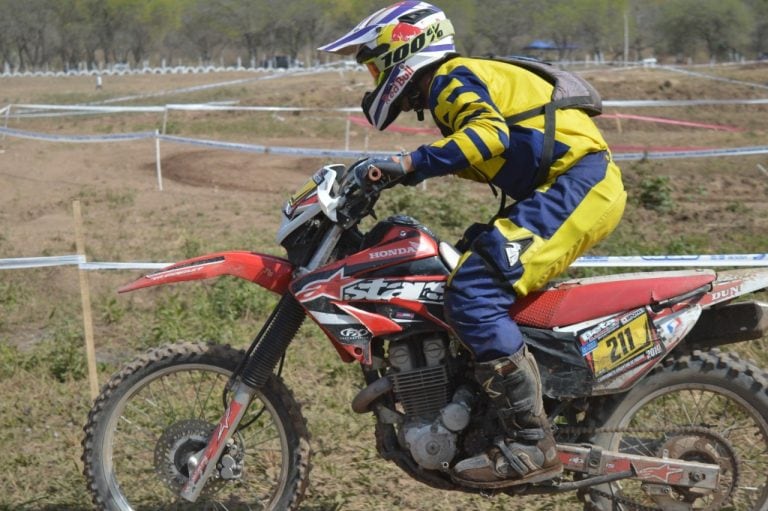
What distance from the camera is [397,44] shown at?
153 inches

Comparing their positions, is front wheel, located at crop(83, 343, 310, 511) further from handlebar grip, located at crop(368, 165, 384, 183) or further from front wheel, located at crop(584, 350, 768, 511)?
front wheel, located at crop(584, 350, 768, 511)

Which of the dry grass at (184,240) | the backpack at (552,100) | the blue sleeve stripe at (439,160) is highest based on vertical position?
the backpack at (552,100)

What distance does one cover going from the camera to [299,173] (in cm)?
1642

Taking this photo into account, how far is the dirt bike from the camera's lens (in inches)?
158

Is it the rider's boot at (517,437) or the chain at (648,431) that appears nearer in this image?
the rider's boot at (517,437)

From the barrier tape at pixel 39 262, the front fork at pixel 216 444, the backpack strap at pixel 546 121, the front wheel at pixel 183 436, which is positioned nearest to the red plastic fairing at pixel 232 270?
the front wheel at pixel 183 436

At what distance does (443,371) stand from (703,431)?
112 cm

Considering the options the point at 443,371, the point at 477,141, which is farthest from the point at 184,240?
the point at 477,141

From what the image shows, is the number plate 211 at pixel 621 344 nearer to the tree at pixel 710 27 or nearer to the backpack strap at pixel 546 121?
the backpack strap at pixel 546 121

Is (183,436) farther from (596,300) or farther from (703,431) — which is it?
(703,431)

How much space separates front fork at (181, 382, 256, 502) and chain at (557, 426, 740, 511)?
53.9 inches

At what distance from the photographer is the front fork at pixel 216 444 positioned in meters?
4.25

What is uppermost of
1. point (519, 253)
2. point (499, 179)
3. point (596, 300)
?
point (499, 179)

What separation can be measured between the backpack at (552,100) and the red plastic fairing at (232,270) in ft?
3.73
